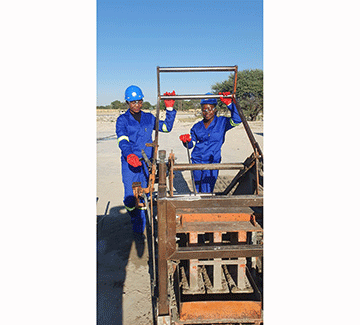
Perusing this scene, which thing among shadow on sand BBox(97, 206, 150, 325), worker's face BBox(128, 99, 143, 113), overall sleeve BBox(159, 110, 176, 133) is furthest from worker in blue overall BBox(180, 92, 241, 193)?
shadow on sand BBox(97, 206, 150, 325)

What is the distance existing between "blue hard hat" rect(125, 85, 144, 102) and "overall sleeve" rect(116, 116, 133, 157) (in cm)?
27

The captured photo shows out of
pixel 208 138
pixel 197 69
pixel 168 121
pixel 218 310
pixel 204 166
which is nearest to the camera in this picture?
pixel 218 310

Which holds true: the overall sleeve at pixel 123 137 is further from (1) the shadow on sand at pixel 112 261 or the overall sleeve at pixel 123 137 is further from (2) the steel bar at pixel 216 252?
(2) the steel bar at pixel 216 252

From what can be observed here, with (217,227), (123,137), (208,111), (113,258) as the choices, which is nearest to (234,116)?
(208,111)

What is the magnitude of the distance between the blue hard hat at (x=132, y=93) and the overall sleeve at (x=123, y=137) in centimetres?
27

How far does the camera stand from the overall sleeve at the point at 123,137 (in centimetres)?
357

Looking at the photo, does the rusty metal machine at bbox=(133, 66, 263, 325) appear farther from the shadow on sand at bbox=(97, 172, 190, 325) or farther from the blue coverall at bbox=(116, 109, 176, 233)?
the blue coverall at bbox=(116, 109, 176, 233)

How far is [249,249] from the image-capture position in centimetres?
178

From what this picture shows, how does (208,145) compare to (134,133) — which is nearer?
(134,133)

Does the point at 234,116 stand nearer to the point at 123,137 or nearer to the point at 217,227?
the point at 123,137

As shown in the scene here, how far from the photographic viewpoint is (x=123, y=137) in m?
3.61

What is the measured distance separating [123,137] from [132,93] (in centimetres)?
54

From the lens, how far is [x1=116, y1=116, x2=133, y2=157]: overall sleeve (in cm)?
357
